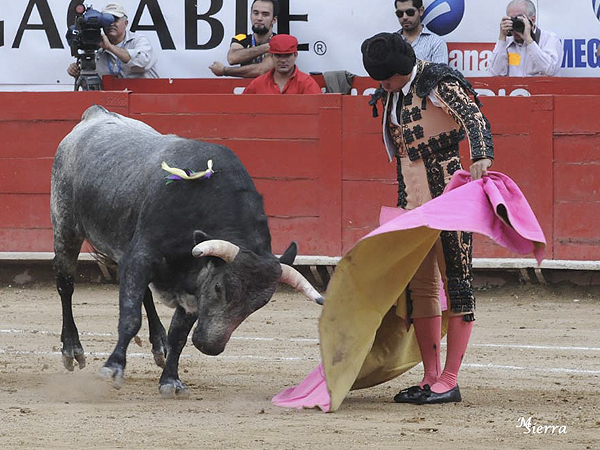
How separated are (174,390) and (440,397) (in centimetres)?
100

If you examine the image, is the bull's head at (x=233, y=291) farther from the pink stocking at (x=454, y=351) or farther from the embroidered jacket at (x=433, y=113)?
the embroidered jacket at (x=433, y=113)

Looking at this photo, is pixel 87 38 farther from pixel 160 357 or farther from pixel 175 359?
pixel 175 359

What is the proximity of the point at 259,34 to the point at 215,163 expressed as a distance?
10.7 feet

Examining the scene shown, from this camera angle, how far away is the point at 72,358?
18.1 feet

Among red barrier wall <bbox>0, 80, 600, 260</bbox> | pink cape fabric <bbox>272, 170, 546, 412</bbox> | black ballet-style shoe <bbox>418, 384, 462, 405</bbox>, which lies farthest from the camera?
red barrier wall <bbox>0, 80, 600, 260</bbox>

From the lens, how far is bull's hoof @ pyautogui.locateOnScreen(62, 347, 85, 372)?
5.50 meters

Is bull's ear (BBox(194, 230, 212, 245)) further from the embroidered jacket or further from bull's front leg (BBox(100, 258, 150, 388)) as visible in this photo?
the embroidered jacket

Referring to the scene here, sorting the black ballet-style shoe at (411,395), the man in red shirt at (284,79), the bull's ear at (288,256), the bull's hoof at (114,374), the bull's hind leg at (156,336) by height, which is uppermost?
the man in red shirt at (284,79)

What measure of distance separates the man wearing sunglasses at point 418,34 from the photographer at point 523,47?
388 millimetres

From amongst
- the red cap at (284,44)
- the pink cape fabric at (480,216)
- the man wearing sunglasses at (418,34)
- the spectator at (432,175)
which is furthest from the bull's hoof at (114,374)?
the man wearing sunglasses at (418,34)

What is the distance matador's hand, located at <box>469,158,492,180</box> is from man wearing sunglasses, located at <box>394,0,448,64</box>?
329 centimetres

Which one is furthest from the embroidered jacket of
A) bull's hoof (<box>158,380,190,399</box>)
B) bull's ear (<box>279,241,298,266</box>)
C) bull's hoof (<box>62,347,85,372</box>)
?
bull's hoof (<box>62,347,85,372</box>)

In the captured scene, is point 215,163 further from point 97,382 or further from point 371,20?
point 371,20

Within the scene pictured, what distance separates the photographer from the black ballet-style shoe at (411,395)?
4.56 m
